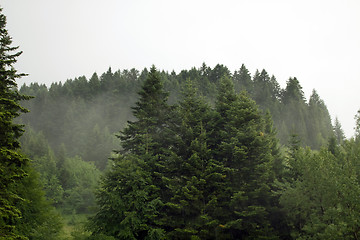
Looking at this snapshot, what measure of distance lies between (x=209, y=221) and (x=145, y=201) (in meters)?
6.31

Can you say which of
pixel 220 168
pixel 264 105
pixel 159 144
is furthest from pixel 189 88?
pixel 264 105

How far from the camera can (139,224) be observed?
23.7 meters

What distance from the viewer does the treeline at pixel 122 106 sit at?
270ft

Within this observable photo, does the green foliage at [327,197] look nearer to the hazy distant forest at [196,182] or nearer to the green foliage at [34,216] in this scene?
the hazy distant forest at [196,182]

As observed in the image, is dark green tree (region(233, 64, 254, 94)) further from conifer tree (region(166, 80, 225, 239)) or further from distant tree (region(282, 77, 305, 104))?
conifer tree (region(166, 80, 225, 239))

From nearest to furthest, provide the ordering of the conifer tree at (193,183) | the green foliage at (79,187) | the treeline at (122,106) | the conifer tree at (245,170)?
the conifer tree at (245,170), the conifer tree at (193,183), the green foliage at (79,187), the treeline at (122,106)

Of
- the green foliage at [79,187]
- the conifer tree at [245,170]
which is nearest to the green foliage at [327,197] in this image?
the conifer tree at [245,170]

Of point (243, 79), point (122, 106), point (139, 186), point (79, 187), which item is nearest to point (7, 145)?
point (139, 186)

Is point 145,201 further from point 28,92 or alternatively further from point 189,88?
point 28,92

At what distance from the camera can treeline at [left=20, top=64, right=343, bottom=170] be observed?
82312mm

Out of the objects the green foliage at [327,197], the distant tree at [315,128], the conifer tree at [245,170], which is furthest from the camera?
the distant tree at [315,128]

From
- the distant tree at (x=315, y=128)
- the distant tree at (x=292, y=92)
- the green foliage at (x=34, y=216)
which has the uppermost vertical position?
the distant tree at (x=292, y=92)

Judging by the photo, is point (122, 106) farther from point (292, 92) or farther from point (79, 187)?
point (292, 92)

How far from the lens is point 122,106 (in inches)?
3597
